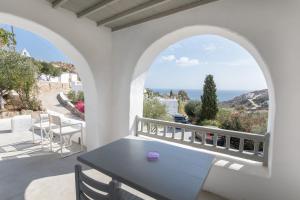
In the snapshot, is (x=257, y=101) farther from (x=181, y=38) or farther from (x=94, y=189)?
(x=94, y=189)

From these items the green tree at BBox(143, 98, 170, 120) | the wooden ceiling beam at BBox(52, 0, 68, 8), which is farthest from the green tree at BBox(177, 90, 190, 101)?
the wooden ceiling beam at BBox(52, 0, 68, 8)

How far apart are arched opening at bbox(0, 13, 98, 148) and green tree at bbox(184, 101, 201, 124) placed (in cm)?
384

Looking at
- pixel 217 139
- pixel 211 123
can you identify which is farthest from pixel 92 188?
pixel 211 123

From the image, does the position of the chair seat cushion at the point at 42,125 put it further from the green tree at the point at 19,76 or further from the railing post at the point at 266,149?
the green tree at the point at 19,76

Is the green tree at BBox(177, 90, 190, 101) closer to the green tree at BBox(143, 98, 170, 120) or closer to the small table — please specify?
the green tree at BBox(143, 98, 170, 120)

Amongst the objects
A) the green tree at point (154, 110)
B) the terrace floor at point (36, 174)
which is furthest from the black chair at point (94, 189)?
the green tree at point (154, 110)

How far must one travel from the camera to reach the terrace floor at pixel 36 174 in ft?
7.84

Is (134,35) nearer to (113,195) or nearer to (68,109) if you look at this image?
(113,195)

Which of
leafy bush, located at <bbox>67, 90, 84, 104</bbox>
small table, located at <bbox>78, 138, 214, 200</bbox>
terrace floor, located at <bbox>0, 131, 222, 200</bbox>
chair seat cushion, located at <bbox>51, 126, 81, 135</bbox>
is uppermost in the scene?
leafy bush, located at <bbox>67, 90, 84, 104</bbox>

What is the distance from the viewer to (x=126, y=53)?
336 cm

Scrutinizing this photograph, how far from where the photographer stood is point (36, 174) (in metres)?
2.87

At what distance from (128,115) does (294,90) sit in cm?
251

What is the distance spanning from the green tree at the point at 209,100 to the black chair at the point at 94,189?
5.20m

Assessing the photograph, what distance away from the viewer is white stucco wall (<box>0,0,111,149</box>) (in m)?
2.48
